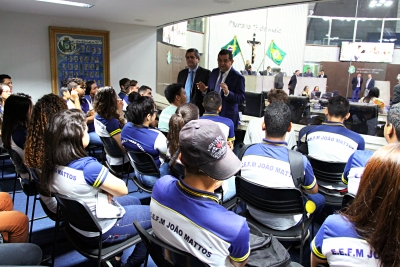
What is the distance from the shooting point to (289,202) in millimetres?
1783

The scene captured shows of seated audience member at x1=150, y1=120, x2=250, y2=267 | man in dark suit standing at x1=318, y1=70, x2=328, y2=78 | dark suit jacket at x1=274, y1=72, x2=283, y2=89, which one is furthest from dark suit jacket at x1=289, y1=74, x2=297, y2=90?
seated audience member at x1=150, y1=120, x2=250, y2=267

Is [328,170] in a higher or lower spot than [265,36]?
lower

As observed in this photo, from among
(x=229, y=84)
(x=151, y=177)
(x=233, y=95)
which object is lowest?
(x=151, y=177)

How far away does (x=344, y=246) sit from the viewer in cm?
96

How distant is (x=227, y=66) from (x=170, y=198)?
3021mm

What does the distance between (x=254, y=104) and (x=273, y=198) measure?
3369 millimetres

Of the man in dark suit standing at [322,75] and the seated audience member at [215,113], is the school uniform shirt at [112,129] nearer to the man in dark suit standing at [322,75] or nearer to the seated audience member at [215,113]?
the seated audience member at [215,113]

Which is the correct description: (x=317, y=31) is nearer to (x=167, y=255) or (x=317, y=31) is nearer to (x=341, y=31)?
(x=341, y=31)

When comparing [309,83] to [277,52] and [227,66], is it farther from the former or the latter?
[227,66]

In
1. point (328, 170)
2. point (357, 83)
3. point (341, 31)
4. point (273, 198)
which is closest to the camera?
point (273, 198)

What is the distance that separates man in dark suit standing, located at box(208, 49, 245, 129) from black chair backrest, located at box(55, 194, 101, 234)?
258cm

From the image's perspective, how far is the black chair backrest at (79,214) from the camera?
1524 mm

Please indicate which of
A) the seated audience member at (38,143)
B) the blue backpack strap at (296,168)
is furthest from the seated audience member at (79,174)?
the blue backpack strap at (296,168)

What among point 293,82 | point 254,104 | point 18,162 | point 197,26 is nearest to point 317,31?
point 293,82
